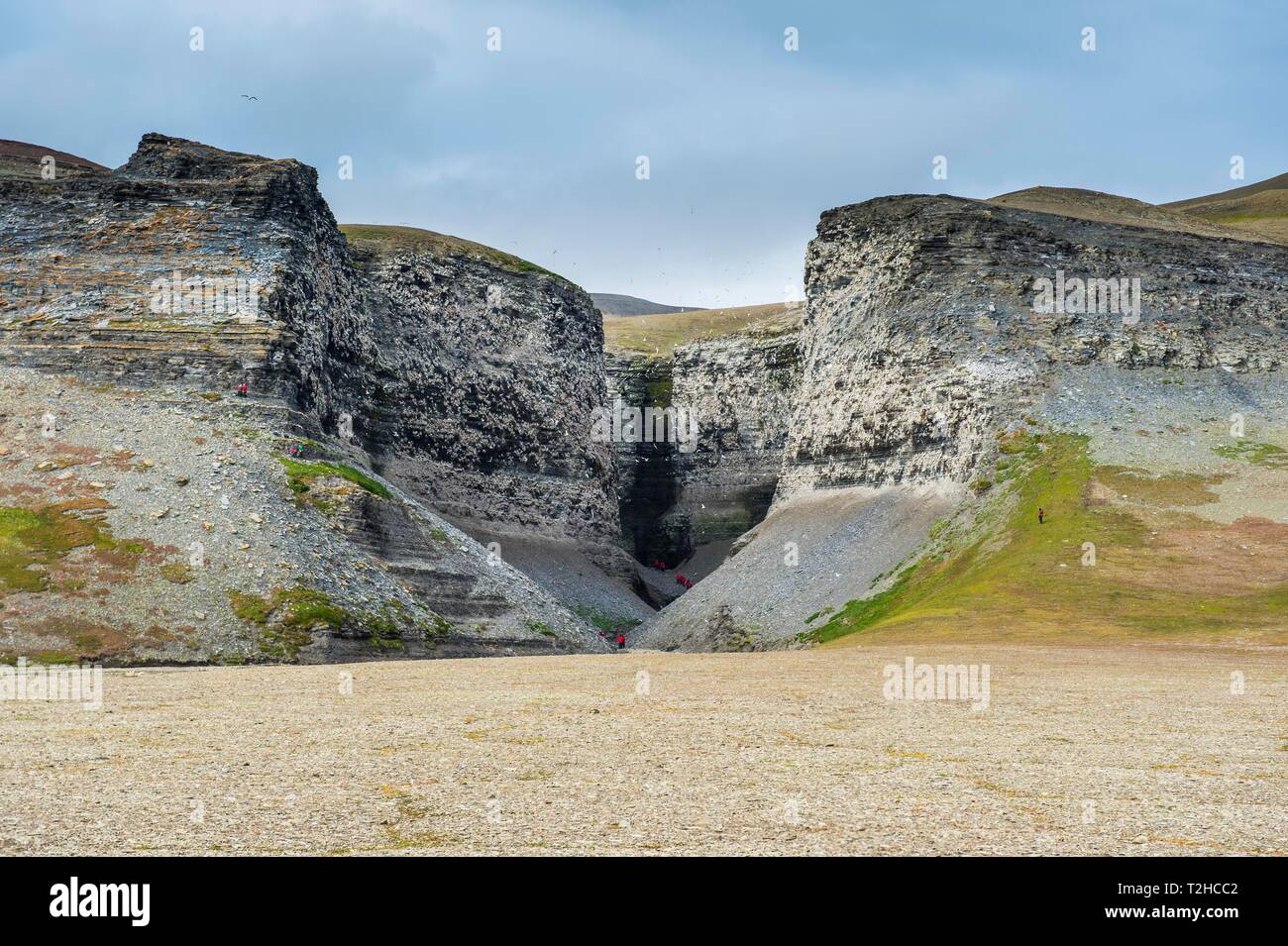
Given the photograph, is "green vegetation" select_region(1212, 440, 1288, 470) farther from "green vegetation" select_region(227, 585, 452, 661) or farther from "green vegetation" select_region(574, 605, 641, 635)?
"green vegetation" select_region(227, 585, 452, 661)

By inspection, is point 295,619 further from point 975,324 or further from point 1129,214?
point 1129,214

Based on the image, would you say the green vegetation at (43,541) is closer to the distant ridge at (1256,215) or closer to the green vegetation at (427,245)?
the green vegetation at (427,245)

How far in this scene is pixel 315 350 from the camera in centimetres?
6353

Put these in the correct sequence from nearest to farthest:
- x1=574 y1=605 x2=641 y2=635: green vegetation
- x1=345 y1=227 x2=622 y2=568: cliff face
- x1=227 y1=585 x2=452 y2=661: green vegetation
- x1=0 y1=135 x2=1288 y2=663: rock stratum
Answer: x1=227 y1=585 x2=452 y2=661: green vegetation → x1=0 y1=135 x2=1288 y2=663: rock stratum → x1=574 y1=605 x2=641 y2=635: green vegetation → x1=345 y1=227 x2=622 y2=568: cliff face

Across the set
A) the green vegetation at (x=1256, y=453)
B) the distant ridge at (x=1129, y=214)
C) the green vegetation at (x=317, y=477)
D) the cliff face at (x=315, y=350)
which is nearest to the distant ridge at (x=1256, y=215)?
the distant ridge at (x=1129, y=214)

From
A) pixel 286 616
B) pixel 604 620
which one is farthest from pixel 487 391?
pixel 286 616

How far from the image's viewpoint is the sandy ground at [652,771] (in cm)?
1014

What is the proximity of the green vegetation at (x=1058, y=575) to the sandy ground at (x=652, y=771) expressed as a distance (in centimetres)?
1550

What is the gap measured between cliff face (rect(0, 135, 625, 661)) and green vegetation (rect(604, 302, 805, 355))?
33832mm

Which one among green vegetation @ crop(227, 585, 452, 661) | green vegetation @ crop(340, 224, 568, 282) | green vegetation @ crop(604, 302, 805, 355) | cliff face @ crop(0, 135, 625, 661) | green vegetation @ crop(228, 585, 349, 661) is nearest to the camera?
green vegetation @ crop(228, 585, 349, 661)

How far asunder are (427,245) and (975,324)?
144ft

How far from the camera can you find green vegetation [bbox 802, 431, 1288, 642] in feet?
135

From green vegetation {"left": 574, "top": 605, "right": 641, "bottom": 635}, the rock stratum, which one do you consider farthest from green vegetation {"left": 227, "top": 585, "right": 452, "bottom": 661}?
green vegetation {"left": 574, "top": 605, "right": 641, "bottom": 635}
